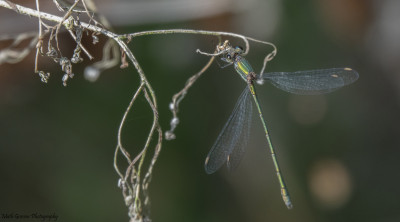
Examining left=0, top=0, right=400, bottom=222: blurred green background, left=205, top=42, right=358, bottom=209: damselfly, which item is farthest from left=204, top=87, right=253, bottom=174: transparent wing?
left=0, top=0, right=400, bottom=222: blurred green background

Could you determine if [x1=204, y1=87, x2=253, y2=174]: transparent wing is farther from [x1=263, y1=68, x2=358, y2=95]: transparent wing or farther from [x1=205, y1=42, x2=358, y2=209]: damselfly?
[x1=263, y1=68, x2=358, y2=95]: transparent wing

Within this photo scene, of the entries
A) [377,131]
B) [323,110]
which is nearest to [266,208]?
[323,110]

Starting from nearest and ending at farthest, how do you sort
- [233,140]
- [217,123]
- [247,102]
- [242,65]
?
1. [242,65]
2. [233,140]
3. [247,102]
4. [217,123]

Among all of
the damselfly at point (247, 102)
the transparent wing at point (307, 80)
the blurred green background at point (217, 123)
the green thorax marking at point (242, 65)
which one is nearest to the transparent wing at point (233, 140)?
the damselfly at point (247, 102)

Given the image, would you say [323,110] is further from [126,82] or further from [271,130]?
[126,82]

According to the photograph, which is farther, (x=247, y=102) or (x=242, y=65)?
(x=247, y=102)

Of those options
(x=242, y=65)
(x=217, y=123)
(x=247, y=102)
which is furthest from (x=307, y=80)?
(x=217, y=123)

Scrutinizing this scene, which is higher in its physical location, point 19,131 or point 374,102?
point 19,131

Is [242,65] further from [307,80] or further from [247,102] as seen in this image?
[307,80]
